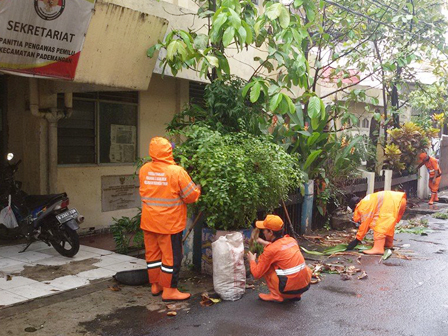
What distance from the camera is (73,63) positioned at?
20.5 ft

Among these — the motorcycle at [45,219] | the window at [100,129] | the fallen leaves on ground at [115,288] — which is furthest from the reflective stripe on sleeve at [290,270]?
the window at [100,129]

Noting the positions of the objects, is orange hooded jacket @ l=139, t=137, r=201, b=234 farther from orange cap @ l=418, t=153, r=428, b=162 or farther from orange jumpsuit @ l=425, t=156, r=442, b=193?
orange jumpsuit @ l=425, t=156, r=442, b=193

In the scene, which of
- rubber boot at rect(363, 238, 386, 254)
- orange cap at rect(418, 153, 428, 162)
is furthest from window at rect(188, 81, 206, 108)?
orange cap at rect(418, 153, 428, 162)

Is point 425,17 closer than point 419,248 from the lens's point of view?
No

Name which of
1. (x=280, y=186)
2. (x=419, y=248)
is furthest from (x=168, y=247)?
(x=419, y=248)

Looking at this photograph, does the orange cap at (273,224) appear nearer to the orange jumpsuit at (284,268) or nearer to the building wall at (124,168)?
the orange jumpsuit at (284,268)

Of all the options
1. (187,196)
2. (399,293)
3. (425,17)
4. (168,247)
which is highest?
(425,17)

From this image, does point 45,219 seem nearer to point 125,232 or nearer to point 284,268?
point 125,232

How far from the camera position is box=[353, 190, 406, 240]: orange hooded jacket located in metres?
7.51

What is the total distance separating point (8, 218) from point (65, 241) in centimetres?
88

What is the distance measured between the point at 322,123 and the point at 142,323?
233 inches

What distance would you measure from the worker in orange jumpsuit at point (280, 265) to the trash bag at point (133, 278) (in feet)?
4.41

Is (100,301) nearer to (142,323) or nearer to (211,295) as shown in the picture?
(142,323)

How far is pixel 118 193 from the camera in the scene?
30.3 feet
